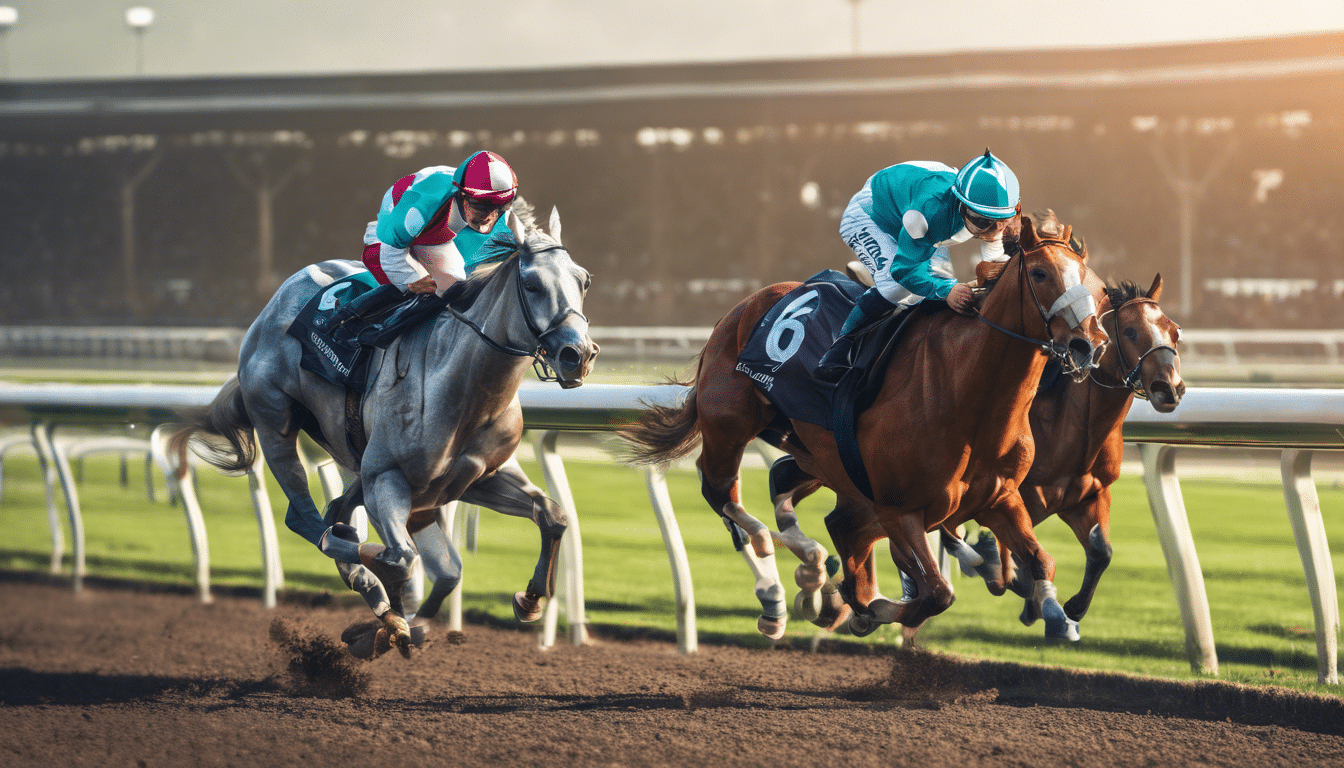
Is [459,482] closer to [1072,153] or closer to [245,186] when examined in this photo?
[1072,153]

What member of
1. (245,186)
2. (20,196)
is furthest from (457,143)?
(20,196)

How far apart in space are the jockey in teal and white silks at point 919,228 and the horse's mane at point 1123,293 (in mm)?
277

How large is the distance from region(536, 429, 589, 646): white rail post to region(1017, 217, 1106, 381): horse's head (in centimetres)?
209

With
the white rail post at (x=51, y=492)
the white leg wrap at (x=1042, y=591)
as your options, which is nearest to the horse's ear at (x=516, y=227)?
the white leg wrap at (x=1042, y=591)

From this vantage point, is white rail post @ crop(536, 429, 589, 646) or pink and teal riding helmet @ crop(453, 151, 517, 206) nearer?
pink and teal riding helmet @ crop(453, 151, 517, 206)

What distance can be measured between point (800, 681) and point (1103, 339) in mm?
1766

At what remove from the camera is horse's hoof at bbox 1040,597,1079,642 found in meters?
3.00

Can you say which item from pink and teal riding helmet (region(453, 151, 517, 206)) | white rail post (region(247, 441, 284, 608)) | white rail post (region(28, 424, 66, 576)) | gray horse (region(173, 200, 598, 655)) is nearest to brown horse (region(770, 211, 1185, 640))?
gray horse (region(173, 200, 598, 655))

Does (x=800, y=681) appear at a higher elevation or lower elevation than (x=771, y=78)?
lower

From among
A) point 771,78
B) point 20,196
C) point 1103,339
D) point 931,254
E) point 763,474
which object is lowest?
point 763,474

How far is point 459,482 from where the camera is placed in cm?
333

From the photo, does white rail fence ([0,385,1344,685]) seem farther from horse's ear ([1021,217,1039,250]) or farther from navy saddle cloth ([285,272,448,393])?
horse's ear ([1021,217,1039,250])

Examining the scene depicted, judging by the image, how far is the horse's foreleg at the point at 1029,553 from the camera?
9.93 ft

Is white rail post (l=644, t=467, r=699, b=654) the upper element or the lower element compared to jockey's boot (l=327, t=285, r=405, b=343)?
lower
